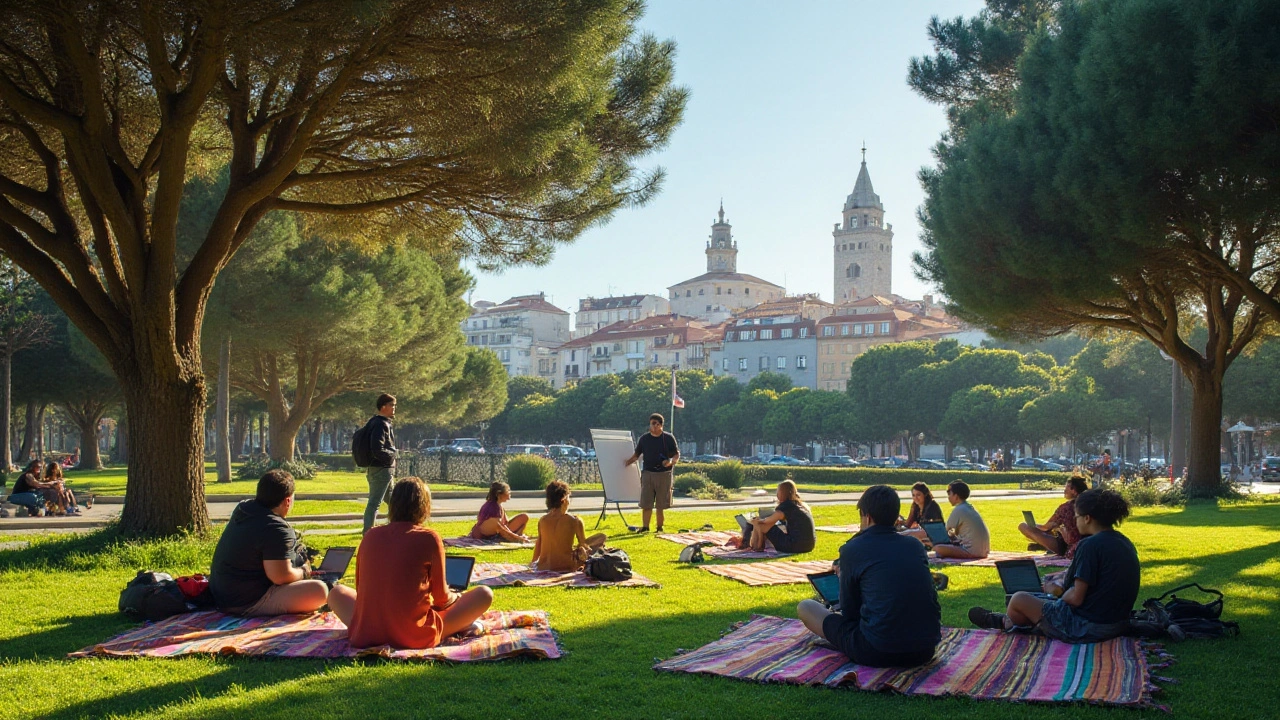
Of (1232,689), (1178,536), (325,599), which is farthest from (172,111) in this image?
(1178,536)

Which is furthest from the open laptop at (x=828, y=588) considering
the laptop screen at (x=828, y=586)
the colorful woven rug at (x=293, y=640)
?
the colorful woven rug at (x=293, y=640)

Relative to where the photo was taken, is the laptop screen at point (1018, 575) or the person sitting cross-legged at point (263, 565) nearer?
the person sitting cross-legged at point (263, 565)

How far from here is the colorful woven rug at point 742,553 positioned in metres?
11.8

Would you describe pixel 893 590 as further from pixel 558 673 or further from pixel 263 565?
pixel 263 565

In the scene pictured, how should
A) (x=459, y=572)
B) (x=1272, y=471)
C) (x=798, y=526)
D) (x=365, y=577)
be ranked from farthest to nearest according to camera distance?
(x=1272, y=471), (x=798, y=526), (x=459, y=572), (x=365, y=577)

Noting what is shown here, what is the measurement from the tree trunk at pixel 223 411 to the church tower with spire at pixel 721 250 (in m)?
149

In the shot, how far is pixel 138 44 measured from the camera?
1152cm

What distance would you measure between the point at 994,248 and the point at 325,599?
54.4ft

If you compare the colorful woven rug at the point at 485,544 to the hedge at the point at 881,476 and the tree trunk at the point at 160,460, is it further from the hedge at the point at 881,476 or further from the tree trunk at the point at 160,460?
the hedge at the point at 881,476

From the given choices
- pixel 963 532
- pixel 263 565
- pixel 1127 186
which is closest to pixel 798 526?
pixel 963 532

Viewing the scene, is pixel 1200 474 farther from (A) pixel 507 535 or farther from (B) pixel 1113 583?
(B) pixel 1113 583

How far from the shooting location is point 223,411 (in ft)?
99.0

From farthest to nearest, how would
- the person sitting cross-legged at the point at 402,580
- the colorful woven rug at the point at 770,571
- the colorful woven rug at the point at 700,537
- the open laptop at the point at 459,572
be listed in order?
the colorful woven rug at the point at 700,537
the colorful woven rug at the point at 770,571
the open laptop at the point at 459,572
the person sitting cross-legged at the point at 402,580

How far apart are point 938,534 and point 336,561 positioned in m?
6.70
